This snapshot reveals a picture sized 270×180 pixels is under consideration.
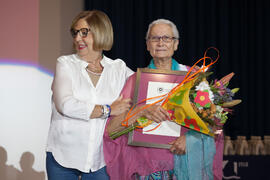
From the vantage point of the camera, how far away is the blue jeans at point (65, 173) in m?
2.00

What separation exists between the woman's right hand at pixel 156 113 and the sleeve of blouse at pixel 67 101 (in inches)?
12.1

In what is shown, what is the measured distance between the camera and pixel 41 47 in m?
3.66

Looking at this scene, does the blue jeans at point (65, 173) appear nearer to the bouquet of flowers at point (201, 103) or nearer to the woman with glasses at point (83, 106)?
the woman with glasses at point (83, 106)

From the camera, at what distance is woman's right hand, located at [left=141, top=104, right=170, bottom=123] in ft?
6.35

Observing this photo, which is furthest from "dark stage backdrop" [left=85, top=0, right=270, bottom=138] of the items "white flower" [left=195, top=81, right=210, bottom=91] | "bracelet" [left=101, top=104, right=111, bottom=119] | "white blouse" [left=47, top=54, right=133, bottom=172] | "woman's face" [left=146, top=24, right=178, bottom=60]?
"white flower" [left=195, top=81, right=210, bottom=91]

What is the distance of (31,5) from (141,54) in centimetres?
130

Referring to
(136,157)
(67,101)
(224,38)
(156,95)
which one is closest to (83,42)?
(67,101)

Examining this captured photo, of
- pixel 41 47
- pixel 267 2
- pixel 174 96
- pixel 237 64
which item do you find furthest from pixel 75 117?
pixel 267 2

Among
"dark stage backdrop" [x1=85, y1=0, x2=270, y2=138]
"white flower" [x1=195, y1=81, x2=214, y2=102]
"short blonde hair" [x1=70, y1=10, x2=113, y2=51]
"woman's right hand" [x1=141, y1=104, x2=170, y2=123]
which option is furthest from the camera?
"dark stage backdrop" [x1=85, y1=0, x2=270, y2=138]

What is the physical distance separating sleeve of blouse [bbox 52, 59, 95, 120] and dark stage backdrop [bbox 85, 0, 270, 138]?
6.50 ft

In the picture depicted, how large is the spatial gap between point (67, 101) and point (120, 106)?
29 centimetres

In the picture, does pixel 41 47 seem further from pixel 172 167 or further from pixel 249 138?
pixel 249 138

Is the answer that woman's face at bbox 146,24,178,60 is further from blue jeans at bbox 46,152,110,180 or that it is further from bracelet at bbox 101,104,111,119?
blue jeans at bbox 46,152,110,180

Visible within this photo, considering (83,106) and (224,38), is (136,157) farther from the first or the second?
(224,38)
